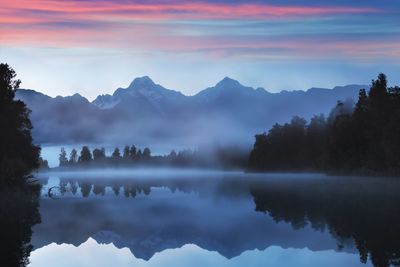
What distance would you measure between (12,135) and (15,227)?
33547 millimetres

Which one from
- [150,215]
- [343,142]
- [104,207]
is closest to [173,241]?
[150,215]

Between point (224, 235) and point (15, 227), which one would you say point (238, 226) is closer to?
point (224, 235)

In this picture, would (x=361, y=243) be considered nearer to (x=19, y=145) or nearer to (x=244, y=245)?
(x=244, y=245)

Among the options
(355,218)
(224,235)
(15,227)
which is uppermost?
(355,218)

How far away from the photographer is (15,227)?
41.3 metres

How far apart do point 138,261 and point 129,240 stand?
8.06 meters

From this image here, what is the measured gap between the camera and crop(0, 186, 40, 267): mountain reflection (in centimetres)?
2891

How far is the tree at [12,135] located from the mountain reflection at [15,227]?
223 centimetres

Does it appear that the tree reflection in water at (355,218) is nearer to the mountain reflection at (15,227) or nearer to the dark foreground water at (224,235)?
the dark foreground water at (224,235)

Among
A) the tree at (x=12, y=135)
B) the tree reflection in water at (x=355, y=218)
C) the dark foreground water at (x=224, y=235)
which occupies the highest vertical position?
the tree at (x=12, y=135)

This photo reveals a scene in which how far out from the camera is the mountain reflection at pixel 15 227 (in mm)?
28906

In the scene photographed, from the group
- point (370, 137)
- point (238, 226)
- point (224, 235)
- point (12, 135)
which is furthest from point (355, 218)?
point (370, 137)

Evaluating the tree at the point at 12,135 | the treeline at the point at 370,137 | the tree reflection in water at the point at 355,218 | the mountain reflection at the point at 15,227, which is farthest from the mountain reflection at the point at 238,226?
the treeline at the point at 370,137

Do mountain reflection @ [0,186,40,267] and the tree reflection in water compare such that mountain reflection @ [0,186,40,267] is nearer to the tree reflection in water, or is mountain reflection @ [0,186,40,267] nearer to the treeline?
the tree reflection in water
